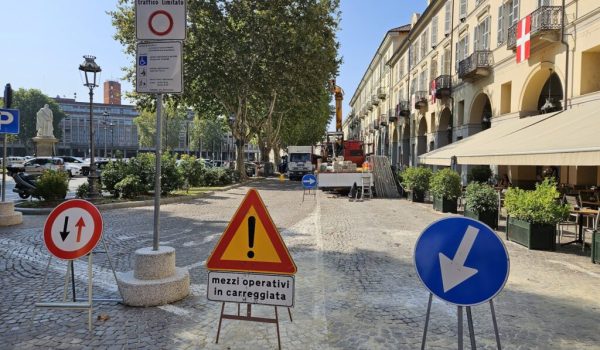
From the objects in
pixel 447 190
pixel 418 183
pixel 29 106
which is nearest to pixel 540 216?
pixel 447 190

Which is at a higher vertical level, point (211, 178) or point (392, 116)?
point (392, 116)

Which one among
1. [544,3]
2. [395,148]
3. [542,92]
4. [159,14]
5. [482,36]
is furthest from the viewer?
[395,148]

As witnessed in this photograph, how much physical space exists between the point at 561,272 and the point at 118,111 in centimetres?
12362

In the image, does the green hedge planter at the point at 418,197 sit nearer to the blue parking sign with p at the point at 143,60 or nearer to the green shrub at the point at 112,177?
the green shrub at the point at 112,177

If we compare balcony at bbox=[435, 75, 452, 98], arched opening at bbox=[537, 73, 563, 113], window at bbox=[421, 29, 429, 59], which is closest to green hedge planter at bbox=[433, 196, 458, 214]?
arched opening at bbox=[537, 73, 563, 113]

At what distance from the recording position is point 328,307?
485cm

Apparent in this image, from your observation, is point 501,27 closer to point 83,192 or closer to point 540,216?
point 540,216

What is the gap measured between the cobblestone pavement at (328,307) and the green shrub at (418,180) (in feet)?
28.7

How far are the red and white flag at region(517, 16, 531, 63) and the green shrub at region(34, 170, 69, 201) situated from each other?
1708 centimetres

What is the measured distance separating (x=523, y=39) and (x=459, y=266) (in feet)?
56.0

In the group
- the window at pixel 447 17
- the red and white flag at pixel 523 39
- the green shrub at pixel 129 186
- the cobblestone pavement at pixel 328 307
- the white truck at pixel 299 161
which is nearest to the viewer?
the cobblestone pavement at pixel 328 307

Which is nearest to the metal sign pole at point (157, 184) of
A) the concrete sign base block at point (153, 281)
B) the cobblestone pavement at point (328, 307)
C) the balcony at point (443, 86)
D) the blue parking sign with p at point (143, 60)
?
the concrete sign base block at point (153, 281)

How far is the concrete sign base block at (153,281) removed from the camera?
4711 mm

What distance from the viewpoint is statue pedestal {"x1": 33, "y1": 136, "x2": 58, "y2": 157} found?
31.6 metres
